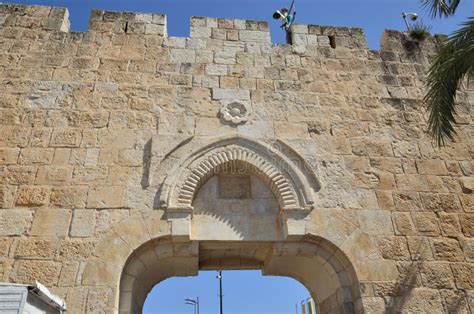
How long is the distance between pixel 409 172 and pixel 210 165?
223 cm

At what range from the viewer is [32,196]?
3770 millimetres

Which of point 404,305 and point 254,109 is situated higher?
point 254,109

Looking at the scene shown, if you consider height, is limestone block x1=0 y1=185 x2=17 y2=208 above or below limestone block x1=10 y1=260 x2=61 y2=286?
above

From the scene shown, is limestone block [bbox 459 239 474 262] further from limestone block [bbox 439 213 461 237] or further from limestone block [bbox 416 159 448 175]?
limestone block [bbox 416 159 448 175]

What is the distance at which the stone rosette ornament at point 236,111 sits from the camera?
14.5ft

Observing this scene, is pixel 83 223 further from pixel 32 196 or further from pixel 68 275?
pixel 32 196

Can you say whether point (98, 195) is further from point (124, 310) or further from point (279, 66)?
point (279, 66)

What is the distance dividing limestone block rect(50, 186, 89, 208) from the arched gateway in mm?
721

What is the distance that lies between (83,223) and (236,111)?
1.99 meters

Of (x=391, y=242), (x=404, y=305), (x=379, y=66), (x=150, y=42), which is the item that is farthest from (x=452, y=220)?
(x=150, y=42)

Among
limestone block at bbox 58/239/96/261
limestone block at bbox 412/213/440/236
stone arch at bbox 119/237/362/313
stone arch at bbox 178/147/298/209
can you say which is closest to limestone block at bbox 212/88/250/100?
stone arch at bbox 178/147/298/209

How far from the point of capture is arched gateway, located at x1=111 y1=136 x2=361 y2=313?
3832 millimetres

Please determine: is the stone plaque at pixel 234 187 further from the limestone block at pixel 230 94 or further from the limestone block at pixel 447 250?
the limestone block at pixel 447 250

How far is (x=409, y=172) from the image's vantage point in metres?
4.43
